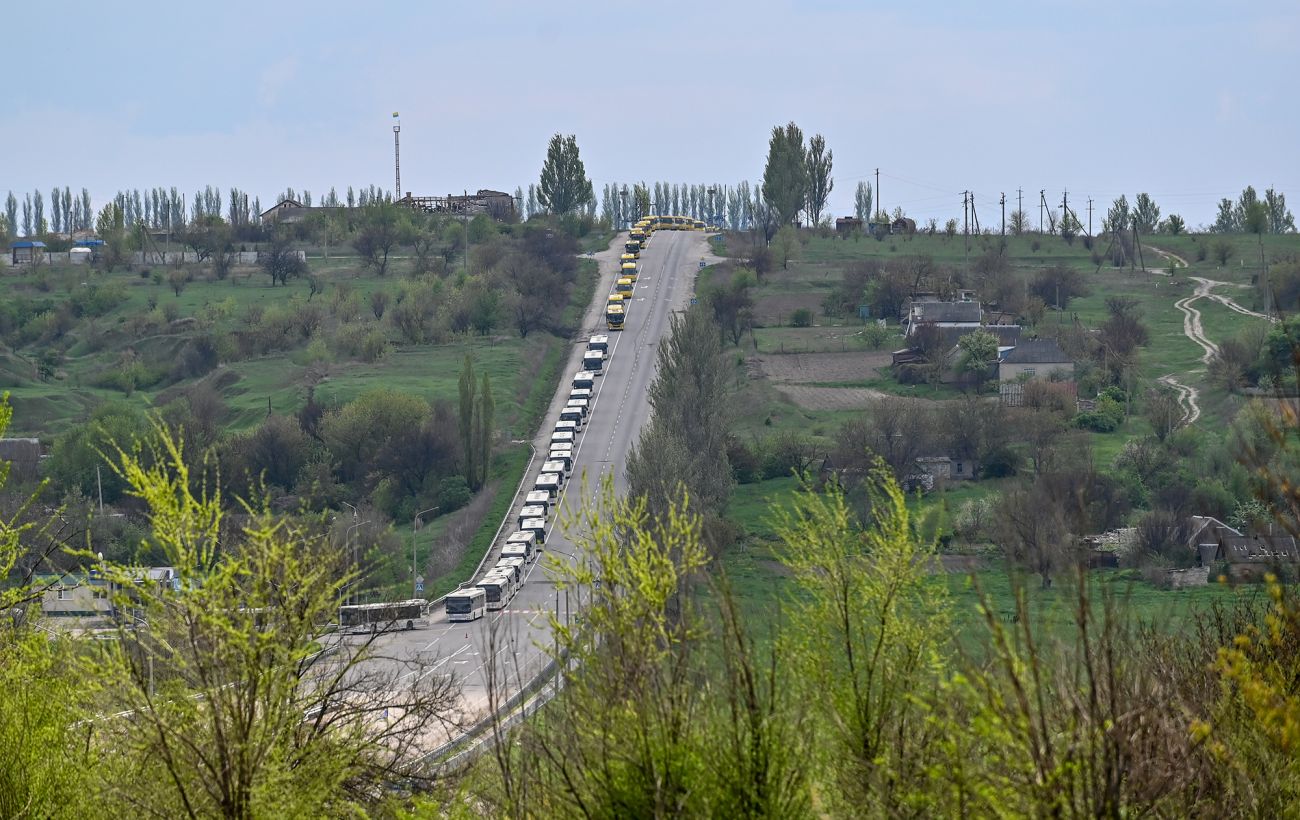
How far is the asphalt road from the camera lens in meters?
27.2

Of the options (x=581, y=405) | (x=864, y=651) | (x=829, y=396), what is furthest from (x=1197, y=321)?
(x=864, y=651)

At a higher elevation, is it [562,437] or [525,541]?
[562,437]

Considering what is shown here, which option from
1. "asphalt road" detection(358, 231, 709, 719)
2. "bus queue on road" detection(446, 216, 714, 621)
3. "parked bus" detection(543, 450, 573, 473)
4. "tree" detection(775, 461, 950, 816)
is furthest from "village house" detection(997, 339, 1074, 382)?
"tree" detection(775, 461, 950, 816)

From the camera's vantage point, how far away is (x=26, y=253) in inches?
3738

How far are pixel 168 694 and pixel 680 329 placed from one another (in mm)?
38825

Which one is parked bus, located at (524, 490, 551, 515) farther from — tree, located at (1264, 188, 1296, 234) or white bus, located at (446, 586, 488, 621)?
tree, located at (1264, 188, 1296, 234)

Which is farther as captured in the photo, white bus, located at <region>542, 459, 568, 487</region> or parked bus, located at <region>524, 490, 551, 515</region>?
white bus, located at <region>542, 459, 568, 487</region>

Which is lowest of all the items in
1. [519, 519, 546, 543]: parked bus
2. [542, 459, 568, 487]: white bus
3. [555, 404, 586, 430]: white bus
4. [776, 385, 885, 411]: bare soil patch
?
[519, 519, 546, 543]: parked bus

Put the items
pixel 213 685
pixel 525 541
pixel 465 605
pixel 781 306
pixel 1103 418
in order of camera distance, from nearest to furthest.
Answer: pixel 213 685 < pixel 465 605 < pixel 525 541 < pixel 1103 418 < pixel 781 306

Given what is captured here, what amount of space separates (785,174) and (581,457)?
4726 cm

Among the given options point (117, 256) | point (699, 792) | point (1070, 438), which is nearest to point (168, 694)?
point (699, 792)

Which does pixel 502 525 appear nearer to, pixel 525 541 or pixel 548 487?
pixel 548 487

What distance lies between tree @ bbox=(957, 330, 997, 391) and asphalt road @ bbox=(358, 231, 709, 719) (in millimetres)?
12407

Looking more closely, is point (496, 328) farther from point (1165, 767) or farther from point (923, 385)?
point (1165, 767)
